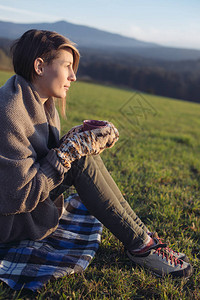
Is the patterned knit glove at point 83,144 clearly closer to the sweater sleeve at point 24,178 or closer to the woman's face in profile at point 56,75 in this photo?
the sweater sleeve at point 24,178

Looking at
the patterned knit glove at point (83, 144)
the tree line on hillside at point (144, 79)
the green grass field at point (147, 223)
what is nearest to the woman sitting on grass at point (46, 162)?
the patterned knit glove at point (83, 144)

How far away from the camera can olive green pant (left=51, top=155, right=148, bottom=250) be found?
196 centimetres

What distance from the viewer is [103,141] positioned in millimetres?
1966

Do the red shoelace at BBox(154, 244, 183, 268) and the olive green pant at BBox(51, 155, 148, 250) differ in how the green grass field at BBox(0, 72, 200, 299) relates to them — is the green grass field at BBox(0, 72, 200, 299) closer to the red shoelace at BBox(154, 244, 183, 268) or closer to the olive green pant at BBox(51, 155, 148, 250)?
the red shoelace at BBox(154, 244, 183, 268)

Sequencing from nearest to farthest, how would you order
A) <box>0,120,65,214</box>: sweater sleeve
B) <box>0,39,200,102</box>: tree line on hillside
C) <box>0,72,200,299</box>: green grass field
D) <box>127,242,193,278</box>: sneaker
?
<box>0,120,65,214</box>: sweater sleeve → <box>0,72,200,299</box>: green grass field → <box>127,242,193,278</box>: sneaker → <box>0,39,200,102</box>: tree line on hillside

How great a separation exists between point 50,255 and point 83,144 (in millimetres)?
876

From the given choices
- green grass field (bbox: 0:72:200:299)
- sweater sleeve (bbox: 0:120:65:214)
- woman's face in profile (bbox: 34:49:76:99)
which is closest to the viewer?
sweater sleeve (bbox: 0:120:65:214)

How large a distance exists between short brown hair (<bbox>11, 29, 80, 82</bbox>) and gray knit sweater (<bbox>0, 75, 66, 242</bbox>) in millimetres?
80

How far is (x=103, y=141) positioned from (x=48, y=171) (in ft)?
1.46

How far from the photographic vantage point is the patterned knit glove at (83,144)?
1836 millimetres

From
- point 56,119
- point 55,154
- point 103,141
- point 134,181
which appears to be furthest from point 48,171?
point 134,181

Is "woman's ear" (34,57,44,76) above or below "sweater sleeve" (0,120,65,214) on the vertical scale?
above

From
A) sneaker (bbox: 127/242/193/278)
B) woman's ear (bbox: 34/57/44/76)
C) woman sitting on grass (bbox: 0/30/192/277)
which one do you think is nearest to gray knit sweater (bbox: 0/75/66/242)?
woman sitting on grass (bbox: 0/30/192/277)

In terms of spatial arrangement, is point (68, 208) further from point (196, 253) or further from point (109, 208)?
point (196, 253)
